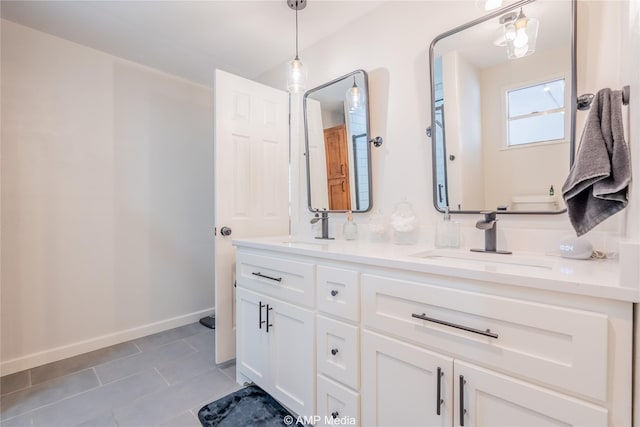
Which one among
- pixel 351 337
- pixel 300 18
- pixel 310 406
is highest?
pixel 300 18

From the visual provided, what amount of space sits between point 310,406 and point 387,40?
6.68ft

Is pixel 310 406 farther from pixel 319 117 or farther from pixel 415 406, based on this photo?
pixel 319 117

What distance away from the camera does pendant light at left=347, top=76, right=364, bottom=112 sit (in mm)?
1871

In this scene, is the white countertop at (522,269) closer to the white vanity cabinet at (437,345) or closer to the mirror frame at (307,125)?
the white vanity cabinet at (437,345)

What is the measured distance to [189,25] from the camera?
6.51ft

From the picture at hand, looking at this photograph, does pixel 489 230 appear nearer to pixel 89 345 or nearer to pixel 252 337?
pixel 252 337

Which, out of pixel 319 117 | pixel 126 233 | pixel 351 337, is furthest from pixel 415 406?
pixel 126 233

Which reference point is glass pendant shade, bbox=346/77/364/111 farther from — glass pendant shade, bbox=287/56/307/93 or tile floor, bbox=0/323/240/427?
tile floor, bbox=0/323/240/427

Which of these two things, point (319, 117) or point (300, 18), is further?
→ point (319, 117)

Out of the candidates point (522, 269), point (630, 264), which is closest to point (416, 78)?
point (522, 269)

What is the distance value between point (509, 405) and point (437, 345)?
225mm

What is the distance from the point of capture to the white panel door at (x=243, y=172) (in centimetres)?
200

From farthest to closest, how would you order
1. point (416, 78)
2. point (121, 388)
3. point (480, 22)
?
point (121, 388) < point (416, 78) < point (480, 22)

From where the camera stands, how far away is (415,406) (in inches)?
39.1
